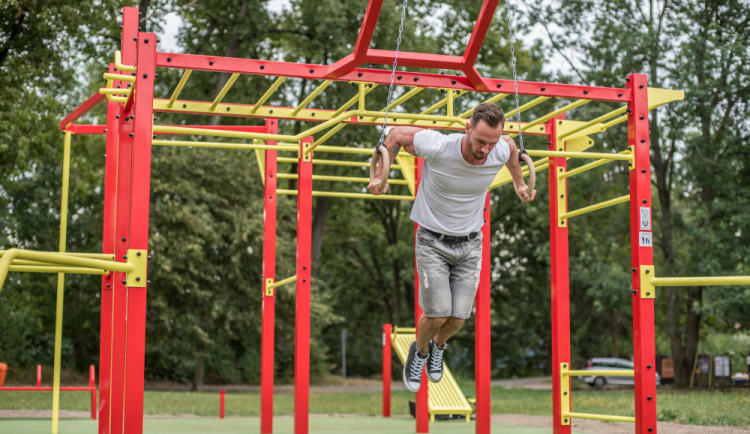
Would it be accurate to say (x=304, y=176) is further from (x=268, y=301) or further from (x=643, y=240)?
(x=643, y=240)

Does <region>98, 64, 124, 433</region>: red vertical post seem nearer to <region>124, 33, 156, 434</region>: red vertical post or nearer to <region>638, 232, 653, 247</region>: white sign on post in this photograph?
<region>124, 33, 156, 434</region>: red vertical post

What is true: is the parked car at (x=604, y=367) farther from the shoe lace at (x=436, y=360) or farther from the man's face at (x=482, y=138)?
the man's face at (x=482, y=138)

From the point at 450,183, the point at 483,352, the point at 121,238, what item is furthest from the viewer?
the point at 483,352

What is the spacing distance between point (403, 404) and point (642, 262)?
44.0ft

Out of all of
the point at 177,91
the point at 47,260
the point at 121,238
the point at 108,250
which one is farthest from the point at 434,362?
the point at 108,250

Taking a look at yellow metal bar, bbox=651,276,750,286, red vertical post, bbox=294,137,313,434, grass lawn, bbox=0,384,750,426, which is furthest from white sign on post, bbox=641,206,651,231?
grass lawn, bbox=0,384,750,426

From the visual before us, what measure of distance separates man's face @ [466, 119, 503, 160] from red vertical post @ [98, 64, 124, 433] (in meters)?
3.20

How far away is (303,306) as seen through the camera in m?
7.21

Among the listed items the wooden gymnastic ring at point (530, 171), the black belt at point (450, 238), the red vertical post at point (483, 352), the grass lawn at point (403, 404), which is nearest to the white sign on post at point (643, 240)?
the wooden gymnastic ring at point (530, 171)

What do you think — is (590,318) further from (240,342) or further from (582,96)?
(582,96)

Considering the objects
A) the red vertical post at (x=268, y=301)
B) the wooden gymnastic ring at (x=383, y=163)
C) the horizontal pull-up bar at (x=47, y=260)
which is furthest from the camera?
the red vertical post at (x=268, y=301)

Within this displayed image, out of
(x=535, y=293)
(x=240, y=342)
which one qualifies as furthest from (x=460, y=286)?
(x=535, y=293)

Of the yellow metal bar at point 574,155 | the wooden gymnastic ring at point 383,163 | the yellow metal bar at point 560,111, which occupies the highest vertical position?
the yellow metal bar at point 560,111

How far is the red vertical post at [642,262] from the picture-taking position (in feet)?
17.3
